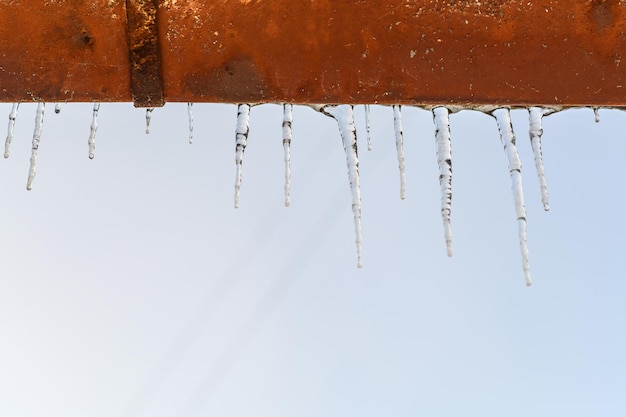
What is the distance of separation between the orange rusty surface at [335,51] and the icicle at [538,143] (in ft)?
0.91

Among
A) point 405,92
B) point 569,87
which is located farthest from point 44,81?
point 569,87

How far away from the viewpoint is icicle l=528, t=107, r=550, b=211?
2506 millimetres

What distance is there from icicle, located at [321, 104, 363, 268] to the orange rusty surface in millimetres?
573

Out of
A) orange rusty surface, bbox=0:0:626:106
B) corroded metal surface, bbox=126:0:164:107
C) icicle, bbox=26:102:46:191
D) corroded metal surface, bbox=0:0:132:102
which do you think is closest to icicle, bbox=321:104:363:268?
orange rusty surface, bbox=0:0:626:106

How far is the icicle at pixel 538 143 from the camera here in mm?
2506

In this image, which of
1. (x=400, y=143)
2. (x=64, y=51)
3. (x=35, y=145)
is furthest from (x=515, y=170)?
(x=35, y=145)

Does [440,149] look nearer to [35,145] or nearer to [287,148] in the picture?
[287,148]

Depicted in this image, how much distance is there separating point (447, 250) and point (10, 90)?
163 cm

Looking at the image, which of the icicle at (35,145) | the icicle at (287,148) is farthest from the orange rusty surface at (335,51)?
the icicle at (35,145)

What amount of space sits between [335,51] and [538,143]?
1.07 m

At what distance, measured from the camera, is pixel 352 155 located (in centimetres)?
298

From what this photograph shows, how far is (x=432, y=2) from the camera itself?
2.14 metres

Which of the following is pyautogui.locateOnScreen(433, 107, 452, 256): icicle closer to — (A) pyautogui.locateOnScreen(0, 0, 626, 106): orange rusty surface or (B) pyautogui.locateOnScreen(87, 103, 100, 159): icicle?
(A) pyautogui.locateOnScreen(0, 0, 626, 106): orange rusty surface

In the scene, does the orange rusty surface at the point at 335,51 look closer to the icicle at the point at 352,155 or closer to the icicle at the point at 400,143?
the icicle at the point at 400,143
